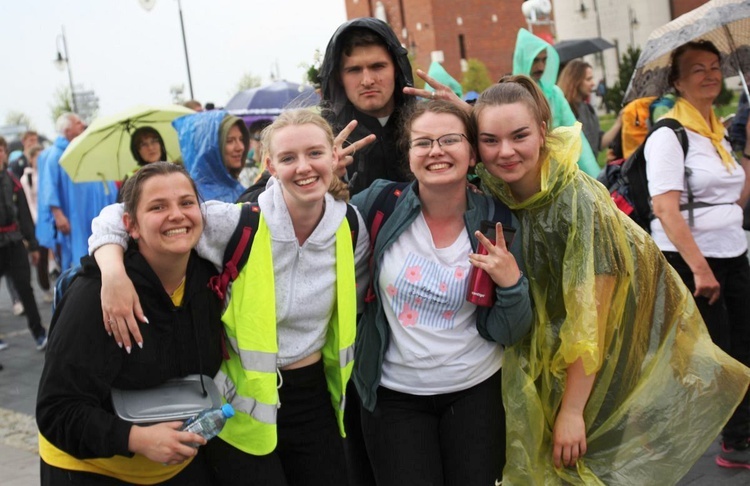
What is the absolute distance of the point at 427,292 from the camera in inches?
122

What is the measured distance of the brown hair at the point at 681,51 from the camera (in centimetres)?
457

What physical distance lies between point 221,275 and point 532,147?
116 centimetres

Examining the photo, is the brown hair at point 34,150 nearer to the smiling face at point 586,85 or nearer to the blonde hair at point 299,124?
the smiling face at point 586,85

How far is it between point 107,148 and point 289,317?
420 centimetres

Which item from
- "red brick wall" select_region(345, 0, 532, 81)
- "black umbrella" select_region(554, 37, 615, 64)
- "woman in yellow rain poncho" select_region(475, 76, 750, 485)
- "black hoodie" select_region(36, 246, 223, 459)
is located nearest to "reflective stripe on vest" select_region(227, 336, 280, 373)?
"black hoodie" select_region(36, 246, 223, 459)

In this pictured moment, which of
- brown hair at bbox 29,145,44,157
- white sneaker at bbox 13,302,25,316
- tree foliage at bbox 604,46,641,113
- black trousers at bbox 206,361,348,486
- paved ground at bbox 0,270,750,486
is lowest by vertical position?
paved ground at bbox 0,270,750,486

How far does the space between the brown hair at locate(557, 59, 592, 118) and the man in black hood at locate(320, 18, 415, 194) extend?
13.4 feet

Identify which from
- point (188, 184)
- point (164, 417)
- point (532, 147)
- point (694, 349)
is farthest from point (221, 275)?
point (694, 349)

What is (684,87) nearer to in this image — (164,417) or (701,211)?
(701,211)

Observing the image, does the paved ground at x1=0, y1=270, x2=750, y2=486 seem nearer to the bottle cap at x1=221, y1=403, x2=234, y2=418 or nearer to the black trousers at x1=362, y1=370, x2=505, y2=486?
the black trousers at x1=362, y1=370, x2=505, y2=486

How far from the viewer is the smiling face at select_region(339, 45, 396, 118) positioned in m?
3.74

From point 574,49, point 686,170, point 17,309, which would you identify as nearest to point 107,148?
point 686,170

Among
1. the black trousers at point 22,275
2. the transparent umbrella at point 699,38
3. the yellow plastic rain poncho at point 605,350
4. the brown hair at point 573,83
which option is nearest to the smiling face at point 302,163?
the yellow plastic rain poncho at point 605,350

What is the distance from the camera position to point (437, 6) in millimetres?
56375
